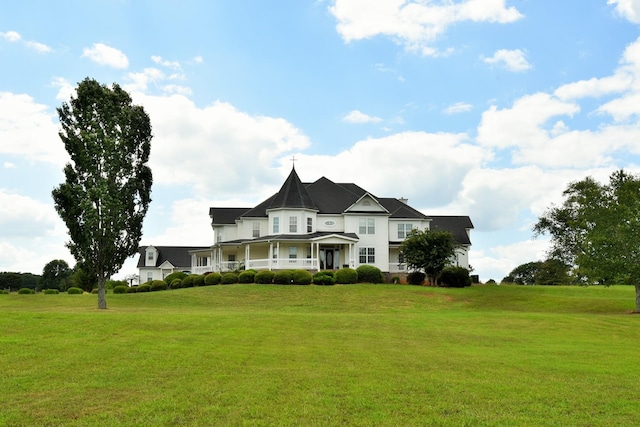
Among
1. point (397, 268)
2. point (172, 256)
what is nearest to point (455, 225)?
point (397, 268)

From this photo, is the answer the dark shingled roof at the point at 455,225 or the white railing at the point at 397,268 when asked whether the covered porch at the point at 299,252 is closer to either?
the white railing at the point at 397,268

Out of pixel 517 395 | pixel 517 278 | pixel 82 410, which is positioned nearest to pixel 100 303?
pixel 82 410

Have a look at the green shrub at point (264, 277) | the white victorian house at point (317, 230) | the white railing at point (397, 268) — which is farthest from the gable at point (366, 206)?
the green shrub at point (264, 277)

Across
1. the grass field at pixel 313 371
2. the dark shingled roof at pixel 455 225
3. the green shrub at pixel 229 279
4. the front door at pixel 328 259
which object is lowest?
the grass field at pixel 313 371

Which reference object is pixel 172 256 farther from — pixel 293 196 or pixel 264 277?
pixel 264 277

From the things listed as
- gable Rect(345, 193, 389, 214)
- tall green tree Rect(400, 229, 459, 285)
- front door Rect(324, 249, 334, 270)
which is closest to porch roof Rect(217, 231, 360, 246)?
front door Rect(324, 249, 334, 270)

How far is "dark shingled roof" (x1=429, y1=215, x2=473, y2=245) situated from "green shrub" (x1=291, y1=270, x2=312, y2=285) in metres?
19.7

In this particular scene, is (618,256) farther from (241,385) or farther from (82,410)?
(82,410)

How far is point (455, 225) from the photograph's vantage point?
6253 cm

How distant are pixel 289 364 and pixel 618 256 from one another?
29452 millimetres

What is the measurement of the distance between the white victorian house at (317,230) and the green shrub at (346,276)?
11.8ft

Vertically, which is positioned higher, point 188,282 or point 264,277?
point 264,277

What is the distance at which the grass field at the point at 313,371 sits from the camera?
10.2 meters

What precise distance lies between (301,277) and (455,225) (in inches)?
911
